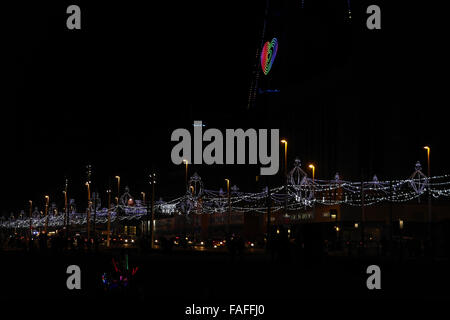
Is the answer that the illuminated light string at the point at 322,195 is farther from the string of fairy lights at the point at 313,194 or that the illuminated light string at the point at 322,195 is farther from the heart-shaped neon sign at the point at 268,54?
the heart-shaped neon sign at the point at 268,54

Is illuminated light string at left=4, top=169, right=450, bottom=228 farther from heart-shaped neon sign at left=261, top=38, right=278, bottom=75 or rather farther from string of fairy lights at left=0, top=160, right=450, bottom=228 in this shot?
heart-shaped neon sign at left=261, top=38, right=278, bottom=75

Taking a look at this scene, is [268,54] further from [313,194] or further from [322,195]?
[322,195]

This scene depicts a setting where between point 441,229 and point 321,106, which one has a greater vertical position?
point 321,106

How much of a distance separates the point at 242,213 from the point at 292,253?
166ft

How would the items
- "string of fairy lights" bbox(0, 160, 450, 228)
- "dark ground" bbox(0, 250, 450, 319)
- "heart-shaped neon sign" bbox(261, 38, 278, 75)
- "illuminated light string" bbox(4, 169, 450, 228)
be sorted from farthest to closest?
"heart-shaped neon sign" bbox(261, 38, 278, 75)
"illuminated light string" bbox(4, 169, 450, 228)
"string of fairy lights" bbox(0, 160, 450, 228)
"dark ground" bbox(0, 250, 450, 319)

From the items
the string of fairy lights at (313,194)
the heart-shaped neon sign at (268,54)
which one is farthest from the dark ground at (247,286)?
the heart-shaped neon sign at (268,54)

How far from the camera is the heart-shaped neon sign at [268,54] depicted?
63722 millimetres

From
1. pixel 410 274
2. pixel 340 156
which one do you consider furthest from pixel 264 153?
pixel 340 156

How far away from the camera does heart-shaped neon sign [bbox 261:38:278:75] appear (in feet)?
209

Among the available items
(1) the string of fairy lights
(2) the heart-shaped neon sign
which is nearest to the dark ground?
(1) the string of fairy lights

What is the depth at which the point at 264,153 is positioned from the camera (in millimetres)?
40688

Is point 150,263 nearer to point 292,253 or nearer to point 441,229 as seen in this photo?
point 292,253

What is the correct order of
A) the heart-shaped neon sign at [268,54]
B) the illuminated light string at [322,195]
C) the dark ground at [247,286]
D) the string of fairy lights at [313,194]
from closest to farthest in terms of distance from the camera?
the dark ground at [247,286]
the string of fairy lights at [313,194]
the illuminated light string at [322,195]
the heart-shaped neon sign at [268,54]
